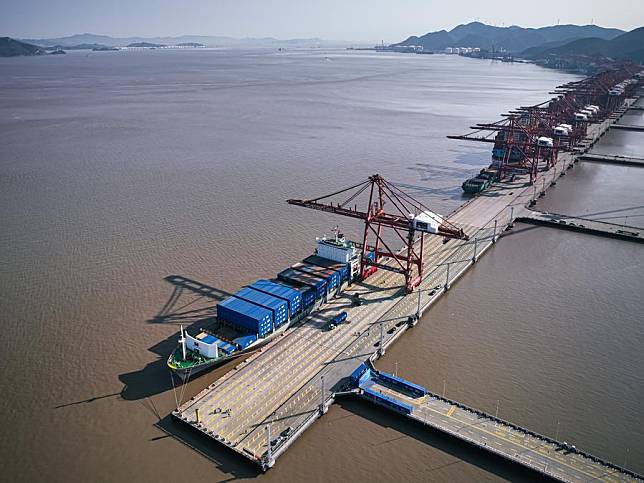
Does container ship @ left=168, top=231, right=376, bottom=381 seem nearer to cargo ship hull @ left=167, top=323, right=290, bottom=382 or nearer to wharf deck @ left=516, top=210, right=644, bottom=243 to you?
cargo ship hull @ left=167, top=323, right=290, bottom=382

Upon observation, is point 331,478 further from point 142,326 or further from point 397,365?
point 142,326

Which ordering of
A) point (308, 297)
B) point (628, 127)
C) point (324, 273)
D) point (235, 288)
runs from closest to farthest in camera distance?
point (308, 297) → point (324, 273) → point (235, 288) → point (628, 127)

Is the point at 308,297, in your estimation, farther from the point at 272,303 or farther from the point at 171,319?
the point at 171,319

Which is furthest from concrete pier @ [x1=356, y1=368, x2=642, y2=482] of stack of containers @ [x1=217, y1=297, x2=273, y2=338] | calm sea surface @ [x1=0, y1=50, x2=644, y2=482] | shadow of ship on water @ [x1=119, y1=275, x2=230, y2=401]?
shadow of ship on water @ [x1=119, y1=275, x2=230, y2=401]

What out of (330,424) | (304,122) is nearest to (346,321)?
(330,424)

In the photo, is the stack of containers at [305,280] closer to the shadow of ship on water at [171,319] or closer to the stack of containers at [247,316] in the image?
the stack of containers at [247,316]

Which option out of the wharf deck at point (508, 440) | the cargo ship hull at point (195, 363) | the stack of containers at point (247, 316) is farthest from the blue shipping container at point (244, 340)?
the wharf deck at point (508, 440)

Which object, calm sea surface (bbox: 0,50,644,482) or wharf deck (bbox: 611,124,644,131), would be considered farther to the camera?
wharf deck (bbox: 611,124,644,131)

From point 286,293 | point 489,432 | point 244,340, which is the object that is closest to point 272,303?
point 286,293
